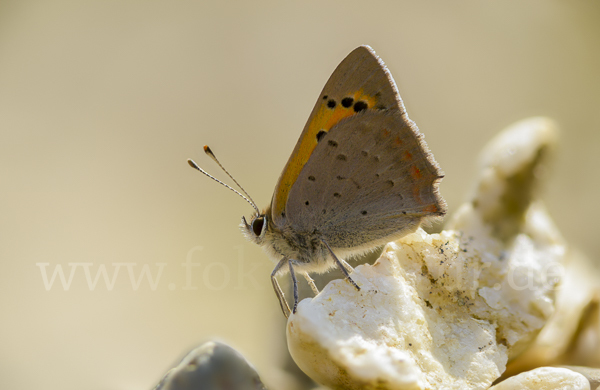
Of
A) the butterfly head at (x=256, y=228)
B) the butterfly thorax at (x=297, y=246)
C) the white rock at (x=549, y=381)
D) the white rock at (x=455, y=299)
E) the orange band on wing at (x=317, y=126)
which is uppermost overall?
the orange band on wing at (x=317, y=126)

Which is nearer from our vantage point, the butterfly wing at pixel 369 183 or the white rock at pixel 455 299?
the white rock at pixel 455 299

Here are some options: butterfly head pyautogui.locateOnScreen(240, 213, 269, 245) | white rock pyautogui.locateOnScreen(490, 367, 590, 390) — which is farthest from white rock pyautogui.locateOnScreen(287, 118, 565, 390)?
butterfly head pyautogui.locateOnScreen(240, 213, 269, 245)

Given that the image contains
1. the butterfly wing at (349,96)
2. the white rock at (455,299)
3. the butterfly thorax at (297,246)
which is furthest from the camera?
the butterfly thorax at (297,246)

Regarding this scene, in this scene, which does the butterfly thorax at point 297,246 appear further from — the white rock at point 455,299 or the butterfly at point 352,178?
the white rock at point 455,299

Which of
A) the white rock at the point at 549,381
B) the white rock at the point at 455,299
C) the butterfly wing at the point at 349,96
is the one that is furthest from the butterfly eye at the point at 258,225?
the white rock at the point at 549,381

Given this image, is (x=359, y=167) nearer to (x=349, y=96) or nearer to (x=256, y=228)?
(x=349, y=96)

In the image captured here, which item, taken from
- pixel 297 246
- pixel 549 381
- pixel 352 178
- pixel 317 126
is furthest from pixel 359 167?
pixel 549 381

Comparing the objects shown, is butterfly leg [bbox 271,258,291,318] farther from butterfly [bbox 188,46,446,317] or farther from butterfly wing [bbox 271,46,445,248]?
butterfly wing [bbox 271,46,445,248]

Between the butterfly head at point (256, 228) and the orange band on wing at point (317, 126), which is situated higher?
the orange band on wing at point (317, 126)

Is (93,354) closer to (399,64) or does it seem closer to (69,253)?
(69,253)
